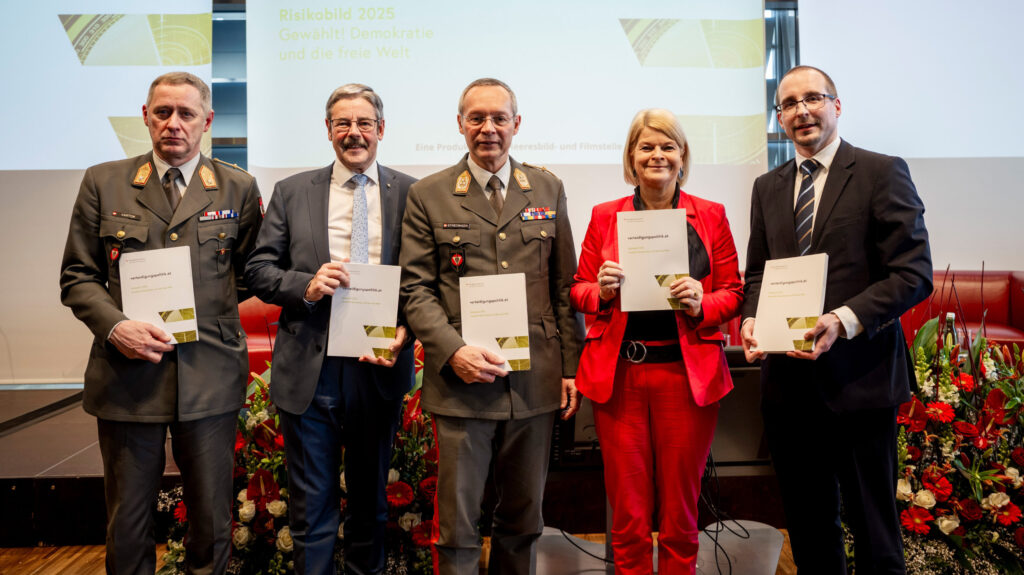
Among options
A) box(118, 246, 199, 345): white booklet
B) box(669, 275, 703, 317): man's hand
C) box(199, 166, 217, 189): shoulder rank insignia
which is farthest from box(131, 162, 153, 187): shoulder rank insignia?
box(669, 275, 703, 317): man's hand

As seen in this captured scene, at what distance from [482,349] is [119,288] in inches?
43.3

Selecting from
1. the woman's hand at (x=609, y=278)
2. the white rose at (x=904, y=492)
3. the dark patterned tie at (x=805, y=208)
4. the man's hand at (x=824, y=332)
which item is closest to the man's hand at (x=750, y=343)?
the man's hand at (x=824, y=332)

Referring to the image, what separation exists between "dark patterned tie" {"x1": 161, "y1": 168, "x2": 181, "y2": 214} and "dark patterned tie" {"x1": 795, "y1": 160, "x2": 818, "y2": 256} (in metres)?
1.86

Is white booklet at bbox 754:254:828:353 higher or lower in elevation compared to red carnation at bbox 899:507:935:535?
higher

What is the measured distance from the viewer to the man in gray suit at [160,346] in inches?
68.4

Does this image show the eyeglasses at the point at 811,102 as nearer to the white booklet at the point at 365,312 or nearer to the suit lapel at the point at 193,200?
the white booklet at the point at 365,312

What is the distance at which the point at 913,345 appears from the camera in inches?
93.2

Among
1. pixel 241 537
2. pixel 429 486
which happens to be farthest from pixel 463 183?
pixel 241 537

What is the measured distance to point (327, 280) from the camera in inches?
69.0

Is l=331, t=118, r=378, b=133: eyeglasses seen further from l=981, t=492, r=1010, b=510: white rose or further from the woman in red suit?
l=981, t=492, r=1010, b=510: white rose

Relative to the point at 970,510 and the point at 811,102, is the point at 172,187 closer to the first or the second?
the point at 811,102

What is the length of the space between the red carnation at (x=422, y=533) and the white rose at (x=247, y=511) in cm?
57

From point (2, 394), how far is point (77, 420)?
1153 mm

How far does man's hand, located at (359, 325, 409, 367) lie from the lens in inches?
70.6
